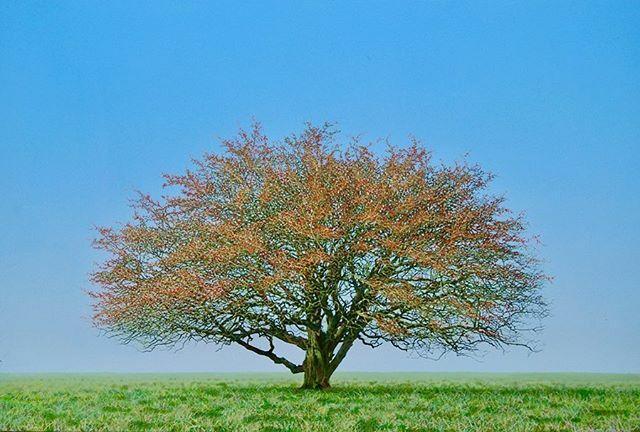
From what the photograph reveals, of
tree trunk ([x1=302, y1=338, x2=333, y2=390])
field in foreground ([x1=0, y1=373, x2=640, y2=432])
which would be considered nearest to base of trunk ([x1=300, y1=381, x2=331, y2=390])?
tree trunk ([x1=302, y1=338, x2=333, y2=390])

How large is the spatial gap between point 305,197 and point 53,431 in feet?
39.3

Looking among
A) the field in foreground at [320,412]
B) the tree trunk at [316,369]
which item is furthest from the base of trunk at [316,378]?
the field in foreground at [320,412]

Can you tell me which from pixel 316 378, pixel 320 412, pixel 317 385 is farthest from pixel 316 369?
pixel 320 412

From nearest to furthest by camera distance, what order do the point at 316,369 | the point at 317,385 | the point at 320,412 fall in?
1. the point at 320,412
2. the point at 317,385
3. the point at 316,369

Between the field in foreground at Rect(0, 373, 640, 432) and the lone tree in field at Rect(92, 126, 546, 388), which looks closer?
the field in foreground at Rect(0, 373, 640, 432)

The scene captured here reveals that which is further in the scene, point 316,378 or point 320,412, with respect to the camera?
point 316,378

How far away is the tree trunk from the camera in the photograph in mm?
24312

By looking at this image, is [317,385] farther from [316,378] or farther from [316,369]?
[316,369]

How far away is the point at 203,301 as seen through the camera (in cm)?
2227

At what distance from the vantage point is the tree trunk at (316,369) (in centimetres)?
2431

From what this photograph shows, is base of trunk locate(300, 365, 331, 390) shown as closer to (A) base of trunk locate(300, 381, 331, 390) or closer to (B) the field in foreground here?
(A) base of trunk locate(300, 381, 331, 390)

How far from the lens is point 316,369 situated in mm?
24406

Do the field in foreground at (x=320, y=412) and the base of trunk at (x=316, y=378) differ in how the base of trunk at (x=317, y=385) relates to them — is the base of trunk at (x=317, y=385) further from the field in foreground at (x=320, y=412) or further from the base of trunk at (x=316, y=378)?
the field in foreground at (x=320, y=412)

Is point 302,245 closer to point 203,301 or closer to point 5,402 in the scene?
point 203,301
